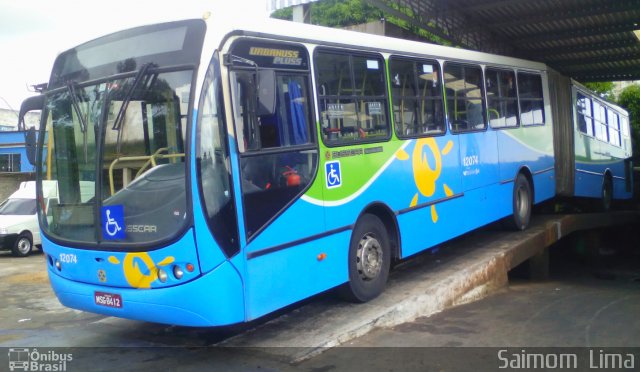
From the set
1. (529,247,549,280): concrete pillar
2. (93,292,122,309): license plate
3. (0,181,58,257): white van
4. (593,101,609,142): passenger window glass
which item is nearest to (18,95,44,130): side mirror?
(93,292,122,309): license plate

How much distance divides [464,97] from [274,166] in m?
4.39

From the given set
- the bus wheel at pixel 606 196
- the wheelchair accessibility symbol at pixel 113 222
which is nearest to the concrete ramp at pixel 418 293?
→ the wheelchair accessibility symbol at pixel 113 222

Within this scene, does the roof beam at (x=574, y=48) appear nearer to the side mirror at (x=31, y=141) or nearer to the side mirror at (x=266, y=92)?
the side mirror at (x=266, y=92)

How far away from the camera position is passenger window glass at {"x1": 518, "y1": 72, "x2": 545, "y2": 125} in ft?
35.3

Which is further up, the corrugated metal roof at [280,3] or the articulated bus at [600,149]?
the corrugated metal roof at [280,3]

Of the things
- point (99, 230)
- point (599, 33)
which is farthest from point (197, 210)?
point (599, 33)

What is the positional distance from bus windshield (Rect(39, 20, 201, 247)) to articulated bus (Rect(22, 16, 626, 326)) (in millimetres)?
12

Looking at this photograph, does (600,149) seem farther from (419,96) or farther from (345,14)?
(345,14)

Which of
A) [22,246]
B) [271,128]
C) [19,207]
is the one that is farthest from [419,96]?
[19,207]

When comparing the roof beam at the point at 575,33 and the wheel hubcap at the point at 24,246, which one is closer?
the roof beam at the point at 575,33

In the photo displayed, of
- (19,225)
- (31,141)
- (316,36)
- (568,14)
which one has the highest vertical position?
(568,14)

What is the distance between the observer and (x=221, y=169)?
188 inches

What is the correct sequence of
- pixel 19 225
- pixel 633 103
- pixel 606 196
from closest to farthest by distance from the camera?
pixel 19 225
pixel 606 196
pixel 633 103

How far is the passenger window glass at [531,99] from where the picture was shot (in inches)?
424
